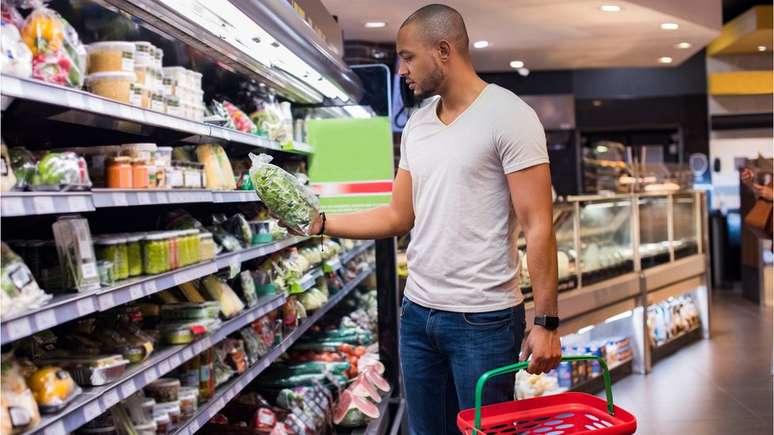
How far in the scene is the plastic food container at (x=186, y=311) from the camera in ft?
9.57

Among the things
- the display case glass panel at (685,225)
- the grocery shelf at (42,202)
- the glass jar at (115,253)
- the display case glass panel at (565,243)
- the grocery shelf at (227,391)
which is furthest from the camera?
the display case glass panel at (685,225)

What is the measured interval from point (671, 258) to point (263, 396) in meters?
4.56

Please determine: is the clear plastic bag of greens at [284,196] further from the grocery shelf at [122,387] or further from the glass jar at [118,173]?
the grocery shelf at [122,387]

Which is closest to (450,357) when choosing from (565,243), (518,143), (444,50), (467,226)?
(467,226)

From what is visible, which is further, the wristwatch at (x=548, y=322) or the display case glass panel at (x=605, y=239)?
the display case glass panel at (x=605, y=239)

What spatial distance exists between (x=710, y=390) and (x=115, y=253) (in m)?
4.89

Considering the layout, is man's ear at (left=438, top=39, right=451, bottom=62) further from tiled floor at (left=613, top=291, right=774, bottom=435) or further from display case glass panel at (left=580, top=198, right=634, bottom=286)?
display case glass panel at (left=580, top=198, right=634, bottom=286)

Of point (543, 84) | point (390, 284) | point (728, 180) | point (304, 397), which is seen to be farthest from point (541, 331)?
point (728, 180)

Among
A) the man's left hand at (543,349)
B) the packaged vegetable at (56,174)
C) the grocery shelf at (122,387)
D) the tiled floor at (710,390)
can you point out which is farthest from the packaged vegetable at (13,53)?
the tiled floor at (710,390)

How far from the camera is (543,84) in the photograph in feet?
40.8

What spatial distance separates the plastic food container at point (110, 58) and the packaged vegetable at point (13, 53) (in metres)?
0.52

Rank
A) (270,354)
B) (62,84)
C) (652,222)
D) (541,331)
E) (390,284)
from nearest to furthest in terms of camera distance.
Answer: (62,84) < (541,331) < (270,354) < (390,284) < (652,222)

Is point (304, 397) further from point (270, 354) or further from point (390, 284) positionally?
point (390, 284)

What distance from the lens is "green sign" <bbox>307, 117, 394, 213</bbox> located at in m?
4.28
